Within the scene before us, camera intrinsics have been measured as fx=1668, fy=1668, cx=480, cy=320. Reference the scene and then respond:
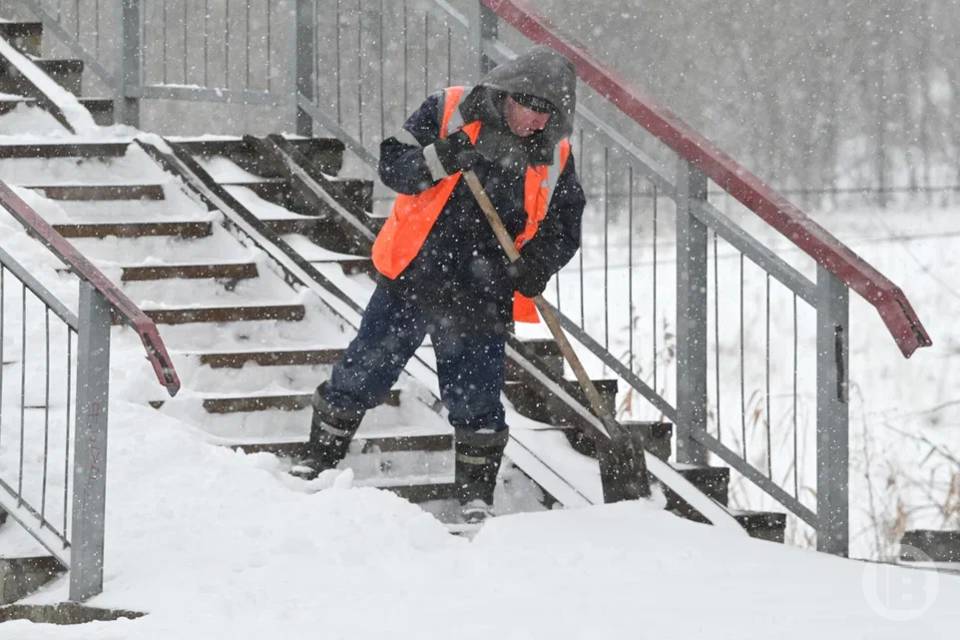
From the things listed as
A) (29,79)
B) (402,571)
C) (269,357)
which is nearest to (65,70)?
(29,79)

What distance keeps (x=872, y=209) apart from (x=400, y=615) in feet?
56.1

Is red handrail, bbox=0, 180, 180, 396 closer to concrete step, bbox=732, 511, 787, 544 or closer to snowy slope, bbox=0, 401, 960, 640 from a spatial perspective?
snowy slope, bbox=0, 401, 960, 640

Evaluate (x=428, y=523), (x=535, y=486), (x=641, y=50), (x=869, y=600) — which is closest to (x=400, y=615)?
(x=428, y=523)

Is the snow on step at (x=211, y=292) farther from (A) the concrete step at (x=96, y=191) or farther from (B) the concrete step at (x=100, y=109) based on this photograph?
(B) the concrete step at (x=100, y=109)

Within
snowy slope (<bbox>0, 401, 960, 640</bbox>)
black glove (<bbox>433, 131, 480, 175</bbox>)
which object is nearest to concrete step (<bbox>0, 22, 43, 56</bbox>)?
snowy slope (<bbox>0, 401, 960, 640</bbox>)

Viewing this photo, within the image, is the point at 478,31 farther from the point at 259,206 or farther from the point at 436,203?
the point at 436,203

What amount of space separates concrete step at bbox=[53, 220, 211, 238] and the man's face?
2.11m

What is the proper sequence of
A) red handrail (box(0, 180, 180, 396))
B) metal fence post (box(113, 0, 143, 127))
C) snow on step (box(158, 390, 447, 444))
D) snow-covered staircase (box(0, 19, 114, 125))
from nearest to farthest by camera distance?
red handrail (box(0, 180, 180, 396))
snow on step (box(158, 390, 447, 444))
snow-covered staircase (box(0, 19, 114, 125))
metal fence post (box(113, 0, 143, 127))

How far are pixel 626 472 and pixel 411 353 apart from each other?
0.85 m

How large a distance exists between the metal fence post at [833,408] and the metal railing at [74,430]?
2.19 meters

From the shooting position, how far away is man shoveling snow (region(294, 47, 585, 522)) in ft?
17.9

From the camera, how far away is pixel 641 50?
2250cm

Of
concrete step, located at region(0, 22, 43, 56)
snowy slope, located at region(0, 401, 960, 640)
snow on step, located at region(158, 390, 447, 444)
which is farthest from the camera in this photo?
concrete step, located at region(0, 22, 43, 56)

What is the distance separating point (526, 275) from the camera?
18.2 ft
